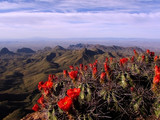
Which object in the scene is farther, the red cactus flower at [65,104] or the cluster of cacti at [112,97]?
the cluster of cacti at [112,97]

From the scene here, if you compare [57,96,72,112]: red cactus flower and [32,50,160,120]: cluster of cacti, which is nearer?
[57,96,72,112]: red cactus flower

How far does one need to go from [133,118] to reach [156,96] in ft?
4.28

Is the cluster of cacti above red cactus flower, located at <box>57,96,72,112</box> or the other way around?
the other way around

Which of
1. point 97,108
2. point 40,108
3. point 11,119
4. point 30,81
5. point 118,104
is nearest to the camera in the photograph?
point 97,108

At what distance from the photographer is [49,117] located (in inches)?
219

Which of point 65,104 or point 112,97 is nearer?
point 65,104

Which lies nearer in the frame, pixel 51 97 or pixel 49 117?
pixel 49 117

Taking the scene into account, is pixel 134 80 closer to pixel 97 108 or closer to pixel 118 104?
pixel 118 104

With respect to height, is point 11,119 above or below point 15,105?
above

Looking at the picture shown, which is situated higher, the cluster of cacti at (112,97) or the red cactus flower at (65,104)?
the red cactus flower at (65,104)

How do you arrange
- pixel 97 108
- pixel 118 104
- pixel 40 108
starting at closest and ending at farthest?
1. pixel 97 108
2. pixel 118 104
3. pixel 40 108

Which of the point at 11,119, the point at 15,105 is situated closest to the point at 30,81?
the point at 15,105

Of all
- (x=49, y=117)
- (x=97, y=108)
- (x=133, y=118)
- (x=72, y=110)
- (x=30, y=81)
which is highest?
(x=72, y=110)

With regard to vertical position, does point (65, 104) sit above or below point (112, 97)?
above
